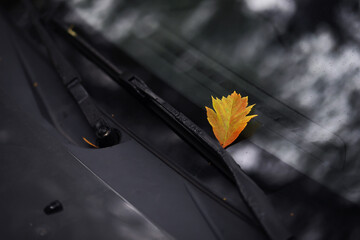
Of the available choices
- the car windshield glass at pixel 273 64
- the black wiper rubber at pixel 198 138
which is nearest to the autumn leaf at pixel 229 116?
the car windshield glass at pixel 273 64

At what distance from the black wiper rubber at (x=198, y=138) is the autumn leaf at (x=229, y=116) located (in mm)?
139

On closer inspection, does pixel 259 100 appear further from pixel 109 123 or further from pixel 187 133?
pixel 109 123

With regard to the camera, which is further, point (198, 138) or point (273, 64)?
point (273, 64)

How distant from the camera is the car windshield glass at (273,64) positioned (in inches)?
57.0

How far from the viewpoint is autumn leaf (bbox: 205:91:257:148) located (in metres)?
1.55

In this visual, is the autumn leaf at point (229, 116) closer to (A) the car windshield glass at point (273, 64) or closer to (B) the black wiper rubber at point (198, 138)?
(A) the car windshield glass at point (273, 64)

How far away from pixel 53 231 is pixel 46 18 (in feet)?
3.51

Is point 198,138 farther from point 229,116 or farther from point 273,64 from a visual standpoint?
point 273,64

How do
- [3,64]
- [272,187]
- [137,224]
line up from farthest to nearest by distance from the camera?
[3,64], [272,187], [137,224]

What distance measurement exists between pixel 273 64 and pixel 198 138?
0.44m

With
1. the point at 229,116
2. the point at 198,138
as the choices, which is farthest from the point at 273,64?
the point at 198,138

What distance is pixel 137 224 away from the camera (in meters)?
1.23

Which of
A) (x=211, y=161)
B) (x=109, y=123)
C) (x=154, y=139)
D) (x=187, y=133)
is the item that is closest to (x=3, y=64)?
(x=109, y=123)

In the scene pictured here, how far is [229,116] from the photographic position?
63.1 inches
